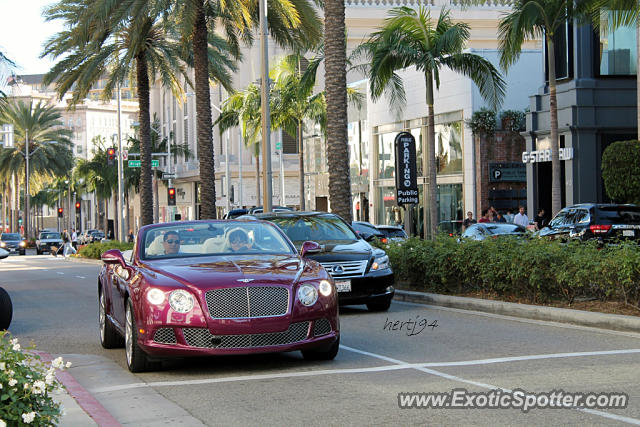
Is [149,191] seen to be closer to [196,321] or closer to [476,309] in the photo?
[476,309]

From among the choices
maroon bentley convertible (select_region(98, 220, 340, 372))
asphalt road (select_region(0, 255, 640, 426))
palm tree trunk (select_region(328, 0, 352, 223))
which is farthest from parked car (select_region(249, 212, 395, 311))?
palm tree trunk (select_region(328, 0, 352, 223))

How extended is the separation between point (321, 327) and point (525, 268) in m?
5.68

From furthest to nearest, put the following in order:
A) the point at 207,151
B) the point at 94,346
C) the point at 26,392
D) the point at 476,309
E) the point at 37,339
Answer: the point at 207,151 < the point at 476,309 < the point at 37,339 < the point at 94,346 < the point at 26,392

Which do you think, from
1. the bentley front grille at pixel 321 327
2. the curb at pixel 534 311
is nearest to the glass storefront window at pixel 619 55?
the curb at pixel 534 311

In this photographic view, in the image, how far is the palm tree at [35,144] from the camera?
7888cm

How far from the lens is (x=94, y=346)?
1220 centimetres

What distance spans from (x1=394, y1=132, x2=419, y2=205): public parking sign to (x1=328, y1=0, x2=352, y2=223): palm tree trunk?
165cm

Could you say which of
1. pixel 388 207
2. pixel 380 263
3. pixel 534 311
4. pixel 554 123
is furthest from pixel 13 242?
pixel 534 311

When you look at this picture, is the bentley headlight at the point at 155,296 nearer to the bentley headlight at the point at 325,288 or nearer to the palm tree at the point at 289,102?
the bentley headlight at the point at 325,288

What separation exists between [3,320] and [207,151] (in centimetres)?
1782

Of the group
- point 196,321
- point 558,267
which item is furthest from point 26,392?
point 558,267

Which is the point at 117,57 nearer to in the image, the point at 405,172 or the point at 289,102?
the point at 289,102

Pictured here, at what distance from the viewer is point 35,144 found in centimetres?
8138

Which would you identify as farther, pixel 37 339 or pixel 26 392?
pixel 37 339
